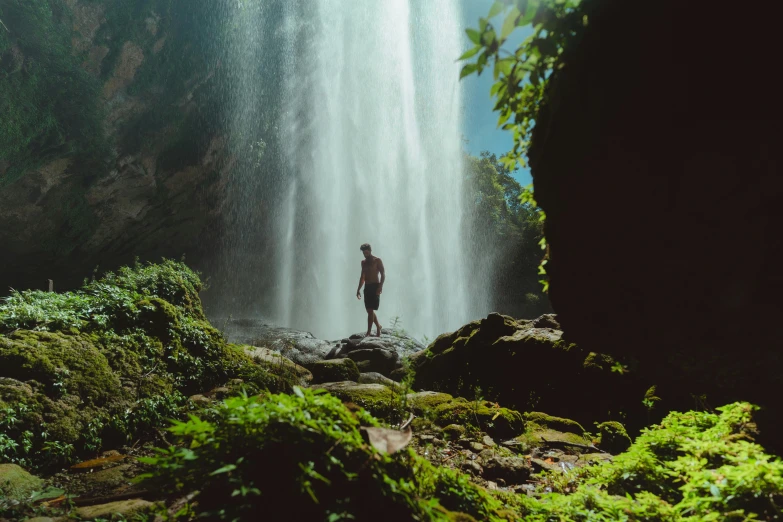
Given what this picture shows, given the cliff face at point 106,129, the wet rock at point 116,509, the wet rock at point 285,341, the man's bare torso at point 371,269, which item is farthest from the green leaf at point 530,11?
the cliff face at point 106,129

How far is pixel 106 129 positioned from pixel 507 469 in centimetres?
1816

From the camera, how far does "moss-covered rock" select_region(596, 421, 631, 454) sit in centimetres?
420

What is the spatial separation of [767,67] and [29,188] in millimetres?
19179

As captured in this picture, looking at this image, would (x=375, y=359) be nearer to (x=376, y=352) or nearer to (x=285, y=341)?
(x=376, y=352)

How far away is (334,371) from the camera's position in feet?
23.8

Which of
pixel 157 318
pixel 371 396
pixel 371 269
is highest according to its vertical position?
pixel 371 269

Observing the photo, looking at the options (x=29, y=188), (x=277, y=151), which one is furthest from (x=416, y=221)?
(x=29, y=188)

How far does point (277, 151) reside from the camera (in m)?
23.4

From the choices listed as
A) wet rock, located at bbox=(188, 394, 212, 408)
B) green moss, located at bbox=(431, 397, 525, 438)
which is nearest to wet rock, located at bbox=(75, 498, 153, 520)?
wet rock, located at bbox=(188, 394, 212, 408)

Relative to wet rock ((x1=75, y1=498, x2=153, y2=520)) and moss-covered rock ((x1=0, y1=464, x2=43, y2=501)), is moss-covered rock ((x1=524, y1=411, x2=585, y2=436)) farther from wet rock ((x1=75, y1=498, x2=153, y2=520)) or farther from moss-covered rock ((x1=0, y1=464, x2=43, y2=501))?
moss-covered rock ((x1=0, y1=464, x2=43, y2=501))

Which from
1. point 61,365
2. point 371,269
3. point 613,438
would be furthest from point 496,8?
point 371,269

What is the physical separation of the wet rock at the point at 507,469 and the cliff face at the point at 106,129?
54.7 feet

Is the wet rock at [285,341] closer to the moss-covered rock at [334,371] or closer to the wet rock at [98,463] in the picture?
the moss-covered rock at [334,371]

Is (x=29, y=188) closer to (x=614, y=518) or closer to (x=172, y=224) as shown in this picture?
(x=172, y=224)
